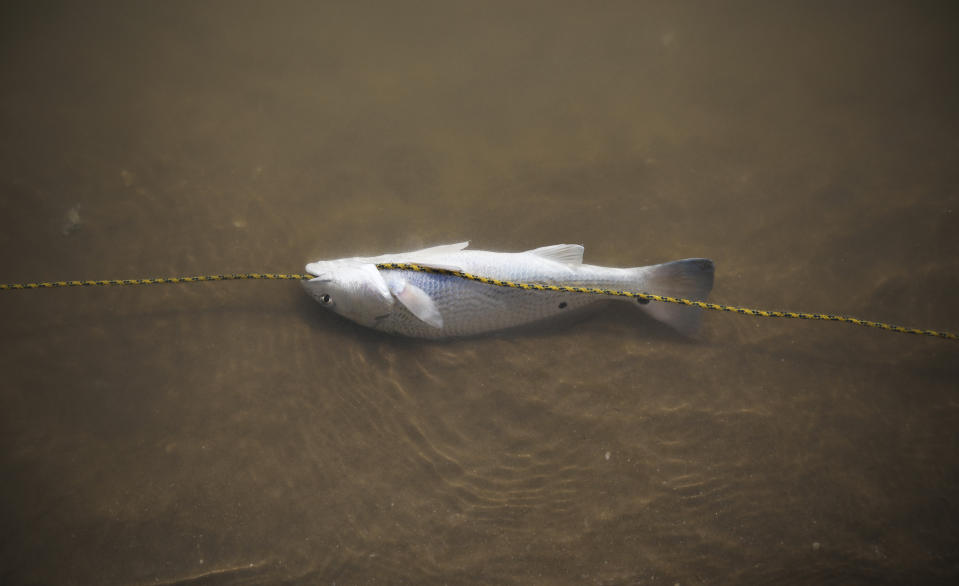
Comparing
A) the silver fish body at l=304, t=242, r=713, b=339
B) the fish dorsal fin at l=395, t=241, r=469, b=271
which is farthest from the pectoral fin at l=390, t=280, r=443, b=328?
the fish dorsal fin at l=395, t=241, r=469, b=271

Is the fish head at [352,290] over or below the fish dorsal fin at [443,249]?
below

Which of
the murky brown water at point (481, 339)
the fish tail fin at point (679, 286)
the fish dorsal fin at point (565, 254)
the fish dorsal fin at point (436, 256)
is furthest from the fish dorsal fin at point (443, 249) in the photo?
the fish tail fin at point (679, 286)

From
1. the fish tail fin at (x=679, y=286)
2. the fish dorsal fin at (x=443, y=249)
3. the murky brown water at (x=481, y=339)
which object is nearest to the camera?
the murky brown water at (x=481, y=339)

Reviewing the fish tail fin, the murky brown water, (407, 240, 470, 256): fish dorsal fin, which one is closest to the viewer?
the murky brown water

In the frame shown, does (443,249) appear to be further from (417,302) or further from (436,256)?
(417,302)

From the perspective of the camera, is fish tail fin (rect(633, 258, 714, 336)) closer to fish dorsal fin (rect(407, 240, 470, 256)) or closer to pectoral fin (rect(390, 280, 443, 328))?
fish dorsal fin (rect(407, 240, 470, 256))

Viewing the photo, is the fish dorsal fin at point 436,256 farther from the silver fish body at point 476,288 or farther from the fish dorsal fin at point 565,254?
the fish dorsal fin at point 565,254

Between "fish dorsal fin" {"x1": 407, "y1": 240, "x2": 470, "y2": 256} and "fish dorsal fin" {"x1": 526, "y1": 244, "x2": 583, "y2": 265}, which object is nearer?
"fish dorsal fin" {"x1": 526, "y1": 244, "x2": 583, "y2": 265}
